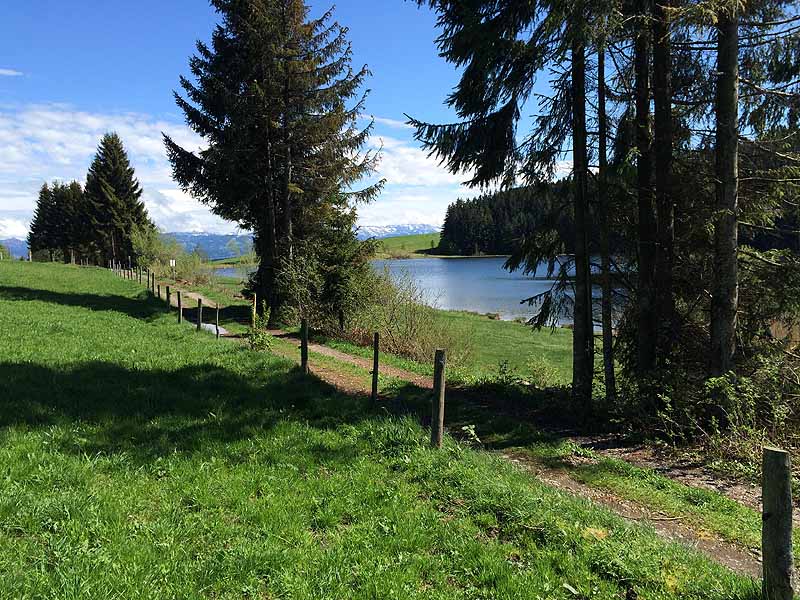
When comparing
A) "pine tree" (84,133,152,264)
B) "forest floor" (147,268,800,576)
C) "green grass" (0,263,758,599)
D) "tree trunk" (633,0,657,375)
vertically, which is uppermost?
"pine tree" (84,133,152,264)

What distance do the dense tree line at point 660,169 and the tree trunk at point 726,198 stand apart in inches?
0.7

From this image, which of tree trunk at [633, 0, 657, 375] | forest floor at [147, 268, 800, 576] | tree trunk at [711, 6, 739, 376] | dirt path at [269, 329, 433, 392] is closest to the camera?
forest floor at [147, 268, 800, 576]

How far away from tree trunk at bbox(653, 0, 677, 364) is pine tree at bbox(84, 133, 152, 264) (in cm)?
5296

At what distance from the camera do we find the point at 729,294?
7.03 meters

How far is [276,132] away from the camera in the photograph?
60.5 ft

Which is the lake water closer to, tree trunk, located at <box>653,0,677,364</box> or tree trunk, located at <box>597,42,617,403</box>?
tree trunk, located at <box>597,42,617,403</box>

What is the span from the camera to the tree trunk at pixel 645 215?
8023mm

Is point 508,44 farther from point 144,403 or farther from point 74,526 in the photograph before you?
point 74,526

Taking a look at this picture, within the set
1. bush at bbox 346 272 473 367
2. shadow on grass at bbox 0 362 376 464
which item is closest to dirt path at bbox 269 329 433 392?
bush at bbox 346 272 473 367

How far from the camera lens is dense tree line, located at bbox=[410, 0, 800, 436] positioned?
7.13 metres

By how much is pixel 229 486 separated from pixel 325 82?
17.1 m

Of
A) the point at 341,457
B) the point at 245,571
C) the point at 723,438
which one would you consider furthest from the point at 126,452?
the point at 723,438

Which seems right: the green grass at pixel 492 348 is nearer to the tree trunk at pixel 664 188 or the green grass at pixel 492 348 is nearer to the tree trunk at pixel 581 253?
the tree trunk at pixel 581 253

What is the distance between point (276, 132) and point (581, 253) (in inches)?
541
